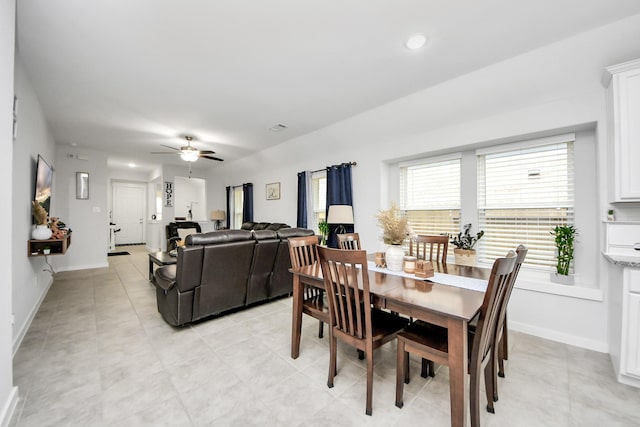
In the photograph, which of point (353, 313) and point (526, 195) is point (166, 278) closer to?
point (353, 313)

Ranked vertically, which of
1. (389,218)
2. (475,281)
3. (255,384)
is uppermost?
(389,218)

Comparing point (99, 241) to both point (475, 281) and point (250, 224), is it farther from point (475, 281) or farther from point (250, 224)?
point (475, 281)

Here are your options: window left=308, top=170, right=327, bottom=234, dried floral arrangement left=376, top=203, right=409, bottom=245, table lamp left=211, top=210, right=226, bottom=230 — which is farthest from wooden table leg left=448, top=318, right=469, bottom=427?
table lamp left=211, top=210, right=226, bottom=230

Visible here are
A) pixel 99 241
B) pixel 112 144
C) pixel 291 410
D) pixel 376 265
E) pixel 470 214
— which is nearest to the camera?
pixel 291 410

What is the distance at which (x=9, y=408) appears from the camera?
149cm

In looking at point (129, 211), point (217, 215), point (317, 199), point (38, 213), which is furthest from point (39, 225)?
point (129, 211)

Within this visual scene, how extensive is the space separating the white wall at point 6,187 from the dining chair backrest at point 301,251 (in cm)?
177

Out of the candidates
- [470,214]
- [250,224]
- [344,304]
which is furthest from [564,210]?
[250,224]

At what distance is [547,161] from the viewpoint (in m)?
2.77

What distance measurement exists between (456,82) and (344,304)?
8.58ft

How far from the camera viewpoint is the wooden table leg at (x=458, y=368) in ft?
4.17

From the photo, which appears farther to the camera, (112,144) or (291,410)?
(112,144)

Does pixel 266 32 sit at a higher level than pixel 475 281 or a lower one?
higher

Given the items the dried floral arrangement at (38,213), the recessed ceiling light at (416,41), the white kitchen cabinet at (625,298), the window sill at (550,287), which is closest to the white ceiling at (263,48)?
the recessed ceiling light at (416,41)
